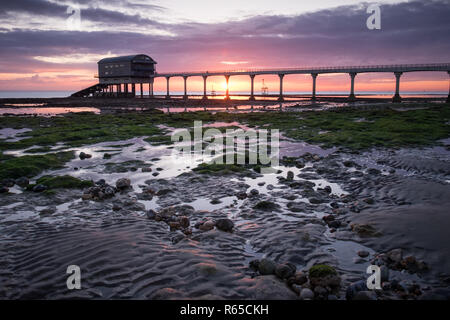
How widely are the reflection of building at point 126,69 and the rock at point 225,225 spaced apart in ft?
297

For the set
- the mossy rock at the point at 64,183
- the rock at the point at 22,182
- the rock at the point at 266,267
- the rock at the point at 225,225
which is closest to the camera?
the rock at the point at 266,267

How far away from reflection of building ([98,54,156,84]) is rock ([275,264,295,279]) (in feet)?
305

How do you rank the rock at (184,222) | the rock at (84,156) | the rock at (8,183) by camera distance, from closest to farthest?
the rock at (184,222), the rock at (8,183), the rock at (84,156)

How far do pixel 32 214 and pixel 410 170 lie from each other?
1459cm

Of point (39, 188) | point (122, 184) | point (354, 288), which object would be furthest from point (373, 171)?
point (39, 188)

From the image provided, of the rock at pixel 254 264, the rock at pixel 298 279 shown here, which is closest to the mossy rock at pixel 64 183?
the rock at pixel 254 264

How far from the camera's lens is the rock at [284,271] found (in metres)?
5.57

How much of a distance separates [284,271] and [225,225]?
7.82ft

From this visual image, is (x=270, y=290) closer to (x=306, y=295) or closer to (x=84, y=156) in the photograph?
(x=306, y=295)

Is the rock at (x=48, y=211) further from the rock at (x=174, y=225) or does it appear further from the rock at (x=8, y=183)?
the rock at (x=174, y=225)

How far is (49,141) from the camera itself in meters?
21.5

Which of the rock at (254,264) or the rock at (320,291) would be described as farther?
the rock at (254,264)

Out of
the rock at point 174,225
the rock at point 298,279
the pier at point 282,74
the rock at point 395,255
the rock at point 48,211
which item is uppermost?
the pier at point 282,74
